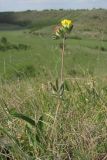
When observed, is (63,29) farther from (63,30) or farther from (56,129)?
(56,129)

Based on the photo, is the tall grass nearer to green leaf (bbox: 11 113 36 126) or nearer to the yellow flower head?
green leaf (bbox: 11 113 36 126)

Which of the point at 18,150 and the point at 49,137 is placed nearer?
the point at 18,150

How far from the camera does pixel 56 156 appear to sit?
1646 mm

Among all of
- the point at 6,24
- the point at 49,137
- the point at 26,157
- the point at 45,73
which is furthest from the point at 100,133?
the point at 6,24

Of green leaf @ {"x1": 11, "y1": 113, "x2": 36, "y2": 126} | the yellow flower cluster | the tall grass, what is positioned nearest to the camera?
the tall grass

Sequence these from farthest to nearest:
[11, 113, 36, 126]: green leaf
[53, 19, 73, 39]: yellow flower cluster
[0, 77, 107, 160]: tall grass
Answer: [53, 19, 73, 39]: yellow flower cluster < [11, 113, 36, 126]: green leaf < [0, 77, 107, 160]: tall grass

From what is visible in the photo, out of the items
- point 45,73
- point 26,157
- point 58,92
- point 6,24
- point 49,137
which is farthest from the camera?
point 6,24

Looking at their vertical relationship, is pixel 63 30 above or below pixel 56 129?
above

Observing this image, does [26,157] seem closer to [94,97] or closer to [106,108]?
[106,108]

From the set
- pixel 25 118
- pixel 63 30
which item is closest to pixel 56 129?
pixel 25 118

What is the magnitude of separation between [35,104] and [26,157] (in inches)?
22.5

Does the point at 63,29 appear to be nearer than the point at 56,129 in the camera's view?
No

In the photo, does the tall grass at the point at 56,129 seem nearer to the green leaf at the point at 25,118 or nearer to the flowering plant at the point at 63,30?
the green leaf at the point at 25,118

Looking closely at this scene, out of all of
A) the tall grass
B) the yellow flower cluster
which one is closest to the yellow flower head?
the yellow flower cluster
